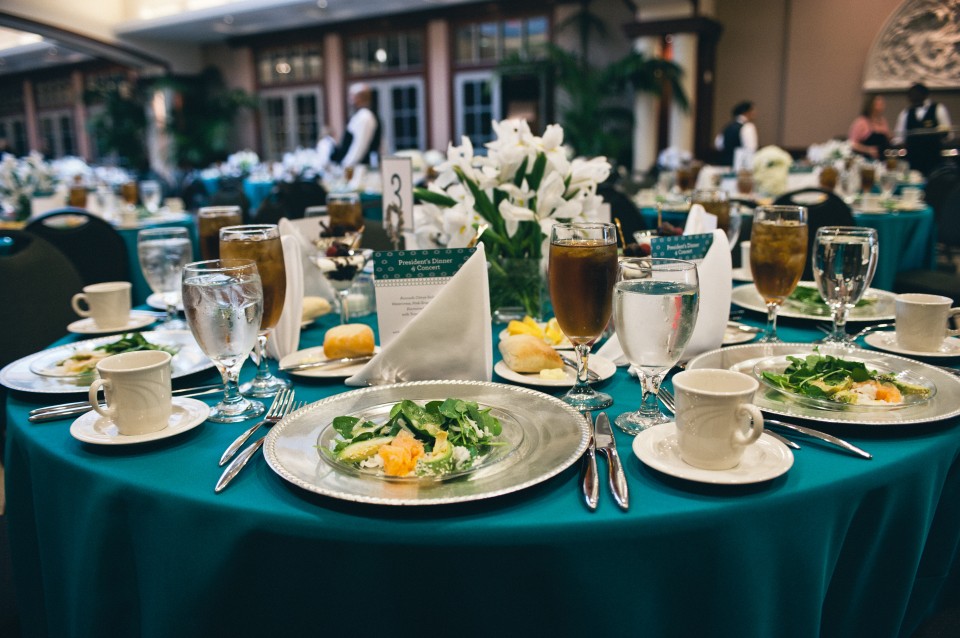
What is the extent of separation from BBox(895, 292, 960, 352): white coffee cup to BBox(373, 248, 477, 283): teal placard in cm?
77

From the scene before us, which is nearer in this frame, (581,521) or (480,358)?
(581,521)

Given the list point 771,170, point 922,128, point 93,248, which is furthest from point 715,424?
point 922,128

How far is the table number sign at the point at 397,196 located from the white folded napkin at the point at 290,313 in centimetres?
52

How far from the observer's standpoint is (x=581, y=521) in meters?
0.72

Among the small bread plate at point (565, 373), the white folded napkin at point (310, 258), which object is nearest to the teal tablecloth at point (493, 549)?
the small bread plate at point (565, 373)

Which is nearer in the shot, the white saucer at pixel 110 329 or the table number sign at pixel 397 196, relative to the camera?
the white saucer at pixel 110 329

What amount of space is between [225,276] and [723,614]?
781 millimetres

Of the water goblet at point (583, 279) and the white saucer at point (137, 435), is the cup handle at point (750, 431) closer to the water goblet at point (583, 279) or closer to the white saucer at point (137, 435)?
the water goblet at point (583, 279)

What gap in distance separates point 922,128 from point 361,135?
689 cm

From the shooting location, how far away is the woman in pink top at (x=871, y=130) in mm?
8547

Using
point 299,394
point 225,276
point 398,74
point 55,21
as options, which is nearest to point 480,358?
point 299,394

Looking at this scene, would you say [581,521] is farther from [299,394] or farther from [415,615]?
[299,394]

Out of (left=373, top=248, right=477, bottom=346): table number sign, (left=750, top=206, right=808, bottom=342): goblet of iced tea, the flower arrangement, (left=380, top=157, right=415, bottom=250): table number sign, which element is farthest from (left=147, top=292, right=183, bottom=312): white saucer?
the flower arrangement

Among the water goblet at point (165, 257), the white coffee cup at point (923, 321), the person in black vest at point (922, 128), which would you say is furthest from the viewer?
the person in black vest at point (922, 128)
